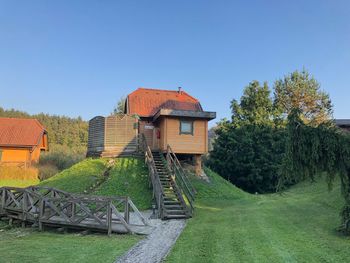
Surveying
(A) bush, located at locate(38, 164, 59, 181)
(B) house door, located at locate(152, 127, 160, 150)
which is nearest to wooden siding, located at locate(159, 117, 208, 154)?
(B) house door, located at locate(152, 127, 160, 150)

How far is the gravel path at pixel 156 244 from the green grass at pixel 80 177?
7444 mm

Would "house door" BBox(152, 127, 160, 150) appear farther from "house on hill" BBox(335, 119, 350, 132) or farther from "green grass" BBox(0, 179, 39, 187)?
"house on hill" BBox(335, 119, 350, 132)

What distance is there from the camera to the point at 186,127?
74.8 feet

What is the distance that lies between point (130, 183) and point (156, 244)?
33.5 ft

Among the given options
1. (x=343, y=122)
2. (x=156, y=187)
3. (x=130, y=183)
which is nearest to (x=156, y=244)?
(x=156, y=187)

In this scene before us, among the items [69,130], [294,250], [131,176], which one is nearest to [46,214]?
[131,176]

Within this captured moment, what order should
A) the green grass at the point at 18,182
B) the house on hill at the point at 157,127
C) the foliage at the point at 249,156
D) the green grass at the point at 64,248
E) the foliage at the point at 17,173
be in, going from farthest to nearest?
the foliage at the point at 17,173, the foliage at the point at 249,156, the green grass at the point at 18,182, the house on hill at the point at 157,127, the green grass at the point at 64,248

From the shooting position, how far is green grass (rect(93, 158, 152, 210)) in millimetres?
18375

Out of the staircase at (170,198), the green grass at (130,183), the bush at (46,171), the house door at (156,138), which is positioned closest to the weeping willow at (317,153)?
the staircase at (170,198)

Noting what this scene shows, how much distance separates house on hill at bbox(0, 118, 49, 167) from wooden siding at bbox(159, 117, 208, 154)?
19.6 meters

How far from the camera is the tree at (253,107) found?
32125mm

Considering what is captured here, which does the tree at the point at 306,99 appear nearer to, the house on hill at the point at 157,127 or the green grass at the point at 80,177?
the house on hill at the point at 157,127

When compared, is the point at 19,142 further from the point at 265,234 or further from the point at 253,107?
the point at 265,234

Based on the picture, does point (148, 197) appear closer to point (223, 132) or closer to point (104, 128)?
point (104, 128)
